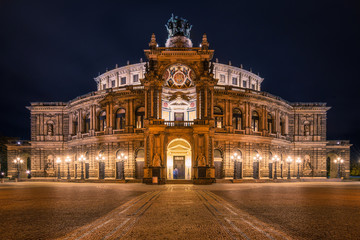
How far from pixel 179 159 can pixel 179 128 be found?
838cm

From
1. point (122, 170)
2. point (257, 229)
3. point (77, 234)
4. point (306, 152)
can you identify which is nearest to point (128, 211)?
point (77, 234)

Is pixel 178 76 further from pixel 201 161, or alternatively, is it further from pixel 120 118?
pixel 120 118

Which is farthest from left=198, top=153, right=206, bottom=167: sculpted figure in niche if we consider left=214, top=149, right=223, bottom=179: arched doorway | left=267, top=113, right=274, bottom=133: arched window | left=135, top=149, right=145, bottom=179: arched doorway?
left=267, top=113, right=274, bottom=133: arched window

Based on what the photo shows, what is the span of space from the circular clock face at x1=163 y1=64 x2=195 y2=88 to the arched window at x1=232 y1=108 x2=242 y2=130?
11.1m

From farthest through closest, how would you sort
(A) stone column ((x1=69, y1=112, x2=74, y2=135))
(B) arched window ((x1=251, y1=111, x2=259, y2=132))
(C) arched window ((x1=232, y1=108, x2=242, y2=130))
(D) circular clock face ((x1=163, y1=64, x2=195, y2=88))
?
(A) stone column ((x1=69, y1=112, x2=74, y2=135)), (B) arched window ((x1=251, y1=111, x2=259, y2=132)), (C) arched window ((x1=232, y1=108, x2=242, y2=130)), (D) circular clock face ((x1=163, y1=64, x2=195, y2=88))

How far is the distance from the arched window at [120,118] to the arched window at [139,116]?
2960mm

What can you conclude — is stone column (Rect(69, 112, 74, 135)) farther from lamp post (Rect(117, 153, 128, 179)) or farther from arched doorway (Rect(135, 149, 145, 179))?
arched doorway (Rect(135, 149, 145, 179))

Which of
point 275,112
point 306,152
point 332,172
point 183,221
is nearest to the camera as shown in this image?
point 183,221

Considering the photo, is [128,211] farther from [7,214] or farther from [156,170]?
[156,170]

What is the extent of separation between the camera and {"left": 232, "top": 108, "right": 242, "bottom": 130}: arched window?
51.2m

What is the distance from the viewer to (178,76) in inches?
1763

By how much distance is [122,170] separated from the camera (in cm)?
4944

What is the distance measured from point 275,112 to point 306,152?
38.9ft

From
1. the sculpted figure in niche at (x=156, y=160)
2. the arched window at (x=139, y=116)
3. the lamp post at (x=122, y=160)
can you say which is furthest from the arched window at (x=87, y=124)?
the sculpted figure in niche at (x=156, y=160)
